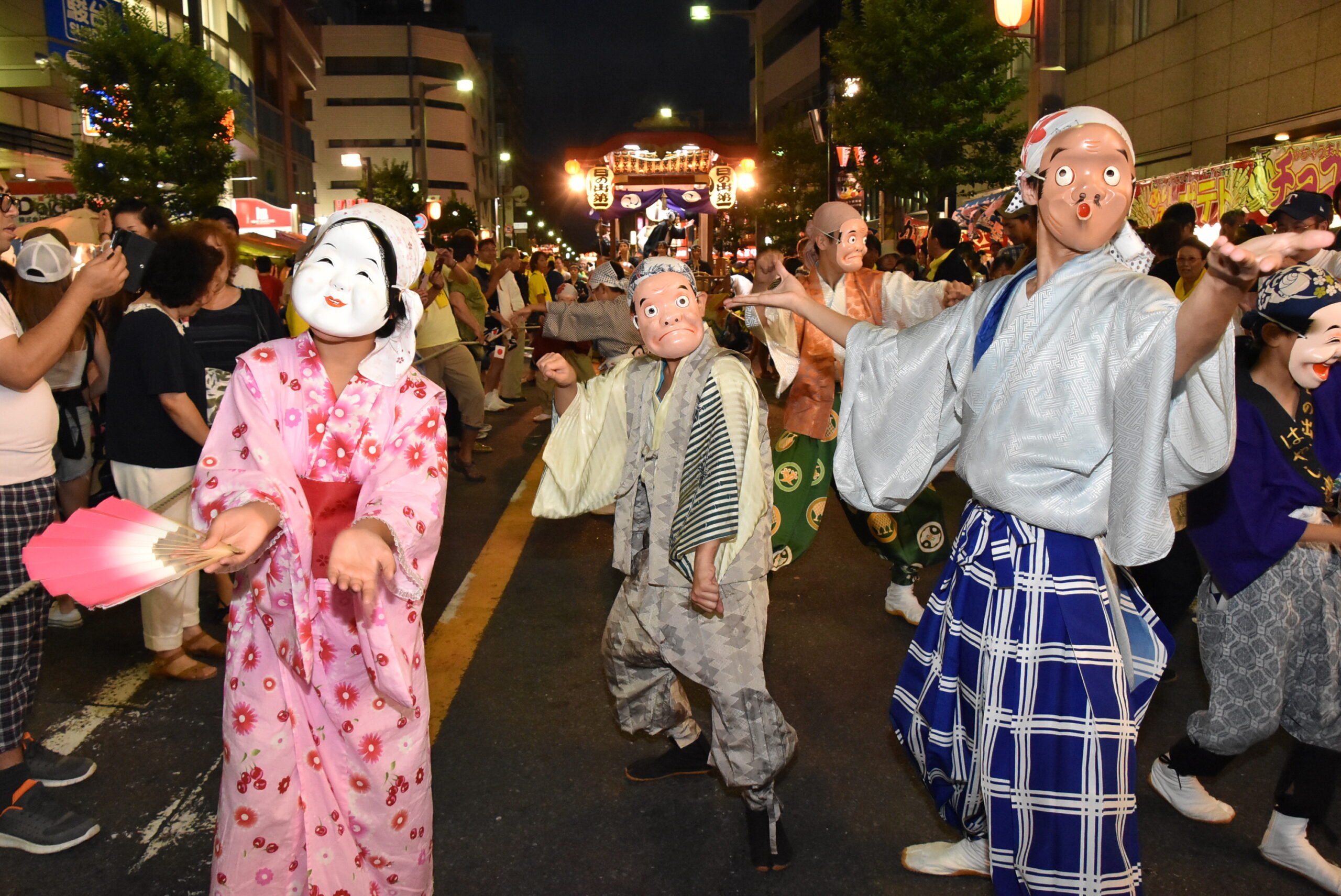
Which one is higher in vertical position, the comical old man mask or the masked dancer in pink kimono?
the comical old man mask

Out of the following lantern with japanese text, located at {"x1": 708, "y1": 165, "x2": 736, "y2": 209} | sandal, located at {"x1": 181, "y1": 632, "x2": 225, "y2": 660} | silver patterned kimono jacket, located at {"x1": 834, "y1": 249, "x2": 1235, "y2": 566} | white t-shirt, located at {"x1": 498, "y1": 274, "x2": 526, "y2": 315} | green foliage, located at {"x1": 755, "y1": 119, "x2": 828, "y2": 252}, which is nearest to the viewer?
silver patterned kimono jacket, located at {"x1": 834, "y1": 249, "x2": 1235, "y2": 566}

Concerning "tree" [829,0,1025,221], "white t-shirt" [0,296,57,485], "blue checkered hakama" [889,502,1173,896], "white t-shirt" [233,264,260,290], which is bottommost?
"blue checkered hakama" [889,502,1173,896]

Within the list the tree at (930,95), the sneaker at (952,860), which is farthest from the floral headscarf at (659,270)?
the tree at (930,95)

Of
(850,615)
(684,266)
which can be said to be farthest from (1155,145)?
(684,266)

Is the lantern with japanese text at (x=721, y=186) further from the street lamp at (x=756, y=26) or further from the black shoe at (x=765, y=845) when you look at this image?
the black shoe at (x=765, y=845)

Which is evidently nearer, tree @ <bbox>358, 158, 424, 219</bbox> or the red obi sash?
the red obi sash

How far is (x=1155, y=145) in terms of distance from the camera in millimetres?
18734

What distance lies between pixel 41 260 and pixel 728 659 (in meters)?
3.03

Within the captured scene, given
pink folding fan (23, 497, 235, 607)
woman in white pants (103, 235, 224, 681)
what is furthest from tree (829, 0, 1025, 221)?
pink folding fan (23, 497, 235, 607)

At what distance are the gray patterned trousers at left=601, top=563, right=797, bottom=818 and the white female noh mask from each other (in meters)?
1.26

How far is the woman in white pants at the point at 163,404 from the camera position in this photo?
4.04 m

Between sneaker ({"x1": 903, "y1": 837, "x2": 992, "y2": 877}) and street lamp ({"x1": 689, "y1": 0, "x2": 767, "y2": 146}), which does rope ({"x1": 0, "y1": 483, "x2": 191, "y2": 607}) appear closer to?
sneaker ({"x1": 903, "y1": 837, "x2": 992, "y2": 877})

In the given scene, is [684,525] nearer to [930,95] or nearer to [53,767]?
[53,767]

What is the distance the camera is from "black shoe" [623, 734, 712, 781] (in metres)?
3.46
